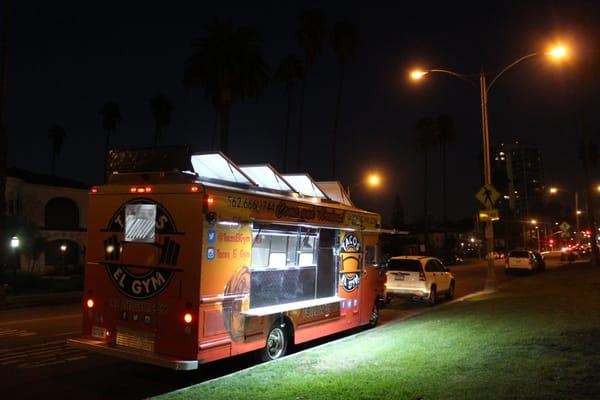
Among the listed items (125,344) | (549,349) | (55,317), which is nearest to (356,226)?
(549,349)

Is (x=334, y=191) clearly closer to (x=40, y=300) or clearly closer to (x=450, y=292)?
(x=450, y=292)

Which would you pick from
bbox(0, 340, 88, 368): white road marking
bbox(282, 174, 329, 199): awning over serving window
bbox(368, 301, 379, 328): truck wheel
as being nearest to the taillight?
bbox(0, 340, 88, 368): white road marking

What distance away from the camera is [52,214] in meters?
39.5

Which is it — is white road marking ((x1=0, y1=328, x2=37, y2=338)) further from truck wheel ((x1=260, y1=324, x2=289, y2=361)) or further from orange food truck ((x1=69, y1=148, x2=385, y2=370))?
truck wheel ((x1=260, y1=324, x2=289, y2=361))

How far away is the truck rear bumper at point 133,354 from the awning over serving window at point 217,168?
2739 millimetres

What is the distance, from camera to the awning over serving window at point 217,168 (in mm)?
8836

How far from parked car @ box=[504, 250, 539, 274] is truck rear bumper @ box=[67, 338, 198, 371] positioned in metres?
32.5

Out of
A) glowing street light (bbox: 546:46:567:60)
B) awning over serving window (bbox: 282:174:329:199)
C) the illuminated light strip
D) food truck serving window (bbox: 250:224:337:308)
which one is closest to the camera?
the illuminated light strip

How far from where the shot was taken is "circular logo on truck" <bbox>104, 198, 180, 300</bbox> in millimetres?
A: 7934

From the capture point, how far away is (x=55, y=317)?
1512cm

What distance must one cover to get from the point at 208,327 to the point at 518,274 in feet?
106

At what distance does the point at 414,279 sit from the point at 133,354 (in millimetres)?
12828

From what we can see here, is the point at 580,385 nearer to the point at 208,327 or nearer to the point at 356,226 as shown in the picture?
the point at 208,327

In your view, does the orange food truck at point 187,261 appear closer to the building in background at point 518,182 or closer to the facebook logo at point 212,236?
the facebook logo at point 212,236
